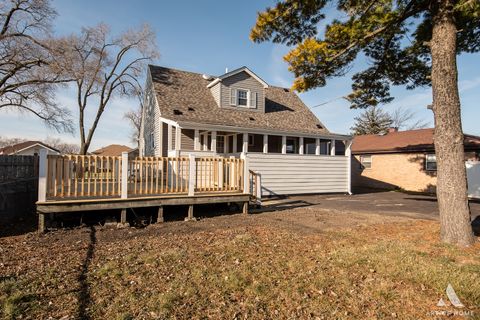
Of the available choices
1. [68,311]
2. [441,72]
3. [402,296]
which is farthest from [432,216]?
[68,311]

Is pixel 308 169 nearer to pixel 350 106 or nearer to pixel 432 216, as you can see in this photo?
pixel 350 106

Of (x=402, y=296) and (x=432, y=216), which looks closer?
(x=402, y=296)

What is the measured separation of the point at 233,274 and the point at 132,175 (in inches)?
190

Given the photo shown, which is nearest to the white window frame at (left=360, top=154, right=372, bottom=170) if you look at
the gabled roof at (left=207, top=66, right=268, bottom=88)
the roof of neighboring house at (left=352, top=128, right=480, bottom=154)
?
the roof of neighboring house at (left=352, top=128, right=480, bottom=154)

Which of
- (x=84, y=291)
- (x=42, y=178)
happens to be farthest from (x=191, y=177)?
(x=84, y=291)

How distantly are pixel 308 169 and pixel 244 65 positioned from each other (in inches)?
270

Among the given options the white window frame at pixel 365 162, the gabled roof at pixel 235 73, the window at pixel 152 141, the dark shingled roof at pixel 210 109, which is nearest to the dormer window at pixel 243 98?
the dark shingled roof at pixel 210 109

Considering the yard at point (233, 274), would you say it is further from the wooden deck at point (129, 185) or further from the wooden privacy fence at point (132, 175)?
the wooden privacy fence at point (132, 175)

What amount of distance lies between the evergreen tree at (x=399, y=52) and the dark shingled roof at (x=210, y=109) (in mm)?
5649

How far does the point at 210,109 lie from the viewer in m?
14.9

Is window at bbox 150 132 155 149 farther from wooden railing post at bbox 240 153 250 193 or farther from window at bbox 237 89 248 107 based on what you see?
wooden railing post at bbox 240 153 250 193

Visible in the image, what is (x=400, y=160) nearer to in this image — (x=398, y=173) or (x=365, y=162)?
(x=398, y=173)

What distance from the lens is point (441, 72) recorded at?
579 centimetres

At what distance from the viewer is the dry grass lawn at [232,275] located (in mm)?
3098
